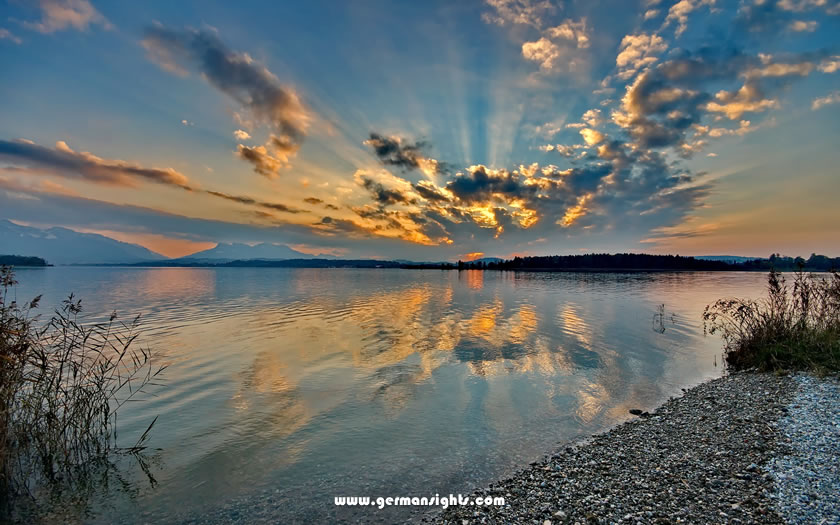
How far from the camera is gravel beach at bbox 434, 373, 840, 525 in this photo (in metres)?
6.77

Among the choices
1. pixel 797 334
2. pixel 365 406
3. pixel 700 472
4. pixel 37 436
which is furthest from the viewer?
pixel 797 334

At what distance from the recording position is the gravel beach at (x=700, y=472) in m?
6.77

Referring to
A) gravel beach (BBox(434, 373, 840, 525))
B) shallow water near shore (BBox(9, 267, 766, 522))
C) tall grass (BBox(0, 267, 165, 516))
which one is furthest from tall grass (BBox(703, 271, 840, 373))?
tall grass (BBox(0, 267, 165, 516))

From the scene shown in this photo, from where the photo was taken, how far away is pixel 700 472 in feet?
26.9

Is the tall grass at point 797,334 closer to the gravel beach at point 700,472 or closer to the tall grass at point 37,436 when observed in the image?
the gravel beach at point 700,472

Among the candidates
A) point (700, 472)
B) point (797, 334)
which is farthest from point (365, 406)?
point (797, 334)

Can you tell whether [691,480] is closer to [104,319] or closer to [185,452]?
[185,452]

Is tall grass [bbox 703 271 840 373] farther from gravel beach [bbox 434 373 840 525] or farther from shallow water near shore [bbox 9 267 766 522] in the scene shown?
gravel beach [bbox 434 373 840 525]

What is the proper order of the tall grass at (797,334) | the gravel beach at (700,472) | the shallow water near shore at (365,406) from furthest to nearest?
1. the tall grass at (797,334)
2. the shallow water near shore at (365,406)
3. the gravel beach at (700,472)

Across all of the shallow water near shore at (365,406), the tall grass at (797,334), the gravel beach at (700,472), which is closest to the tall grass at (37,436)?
the shallow water near shore at (365,406)

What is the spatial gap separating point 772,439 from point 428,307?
41.1m

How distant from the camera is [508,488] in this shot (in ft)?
28.4

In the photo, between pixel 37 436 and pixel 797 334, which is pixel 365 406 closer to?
pixel 37 436

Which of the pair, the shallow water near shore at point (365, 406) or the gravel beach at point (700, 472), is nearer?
the gravel beach at point (700, 472)
